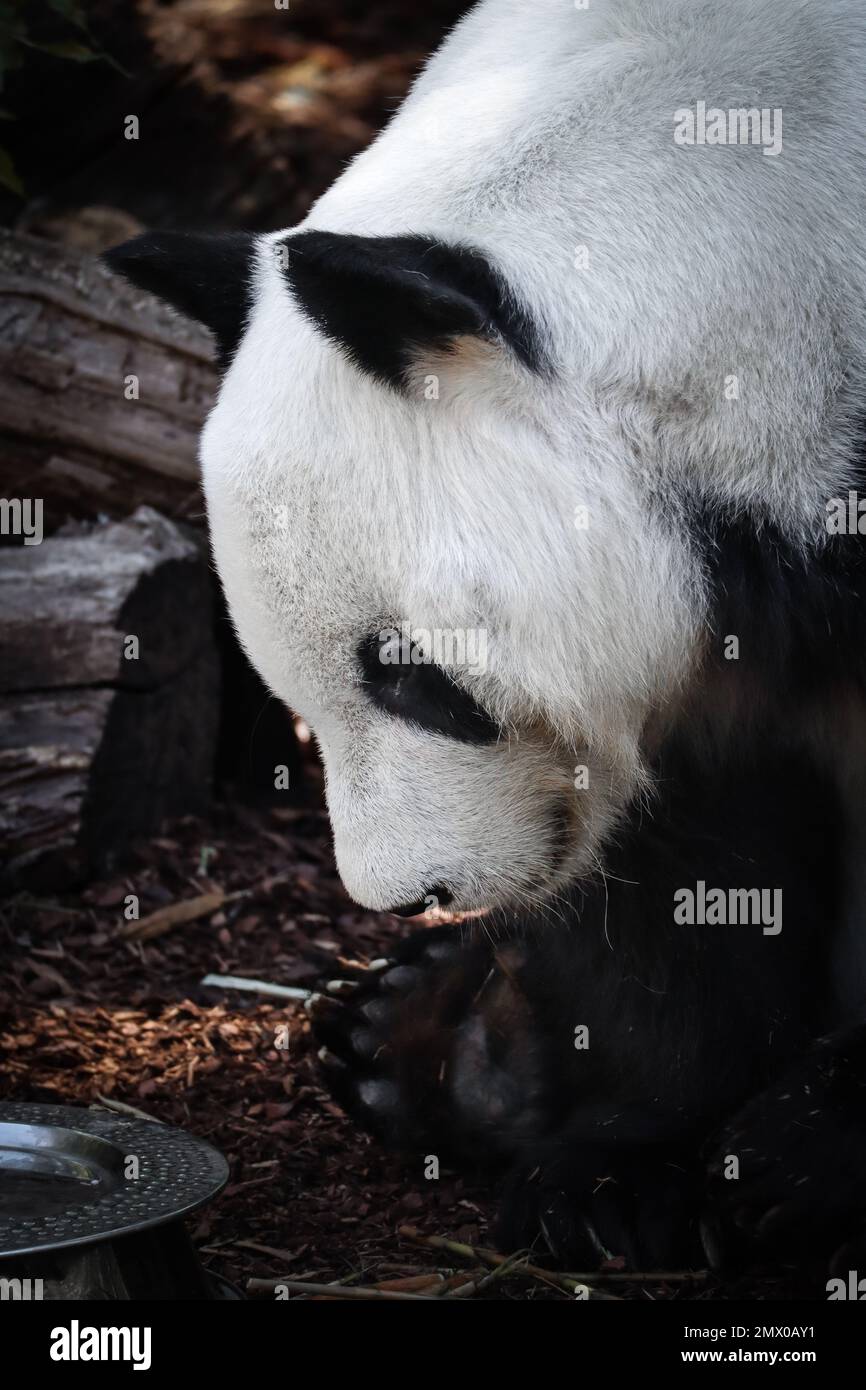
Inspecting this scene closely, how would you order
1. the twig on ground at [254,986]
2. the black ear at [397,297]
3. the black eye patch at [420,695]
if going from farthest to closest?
the twig on ground at [254,986], the black eye patch at [420,695], the black ear at [397,297]

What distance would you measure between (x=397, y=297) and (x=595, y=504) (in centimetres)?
36

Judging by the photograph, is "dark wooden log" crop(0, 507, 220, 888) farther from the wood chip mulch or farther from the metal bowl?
the metal bowl

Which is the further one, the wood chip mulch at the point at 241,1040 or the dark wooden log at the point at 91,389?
the dark wooden log at the point at 91,389

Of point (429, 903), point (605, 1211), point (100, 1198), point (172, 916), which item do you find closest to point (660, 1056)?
point (605, 1211)

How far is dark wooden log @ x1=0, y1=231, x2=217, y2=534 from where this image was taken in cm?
376

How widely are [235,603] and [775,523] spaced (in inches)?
28.6

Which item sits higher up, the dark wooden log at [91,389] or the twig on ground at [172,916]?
the dark wooden log at [91,389]

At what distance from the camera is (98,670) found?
3586 millimetres

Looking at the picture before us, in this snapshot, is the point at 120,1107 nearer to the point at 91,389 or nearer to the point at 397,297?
the point at 397,297

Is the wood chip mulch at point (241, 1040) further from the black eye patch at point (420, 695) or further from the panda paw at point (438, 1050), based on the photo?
the black eye patch at point (420, 695)

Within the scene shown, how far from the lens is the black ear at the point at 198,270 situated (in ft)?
6.86

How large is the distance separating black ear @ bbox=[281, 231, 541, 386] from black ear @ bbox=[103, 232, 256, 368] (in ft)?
1.27

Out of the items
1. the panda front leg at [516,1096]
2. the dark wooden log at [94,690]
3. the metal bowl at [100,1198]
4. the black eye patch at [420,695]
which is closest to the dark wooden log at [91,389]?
the dark wooden log at [94,690]

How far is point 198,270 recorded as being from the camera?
6.89ft
